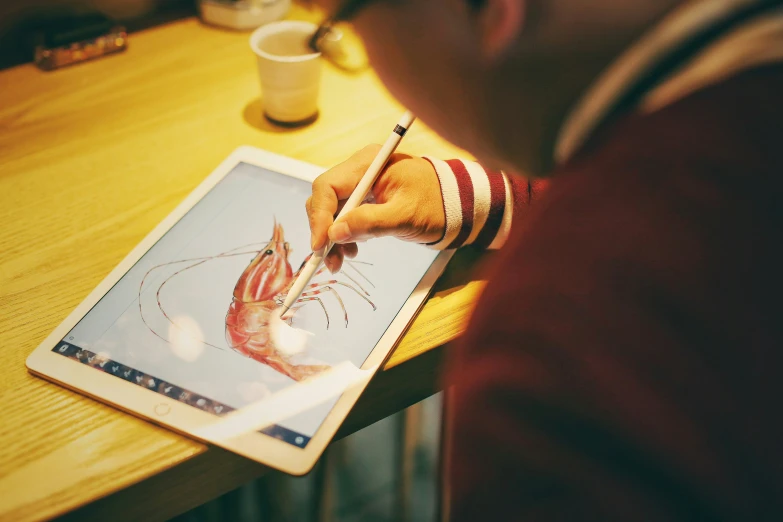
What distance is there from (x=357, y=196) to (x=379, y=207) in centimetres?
3

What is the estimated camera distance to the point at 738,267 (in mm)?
266

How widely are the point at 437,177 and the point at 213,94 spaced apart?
1.12 ft

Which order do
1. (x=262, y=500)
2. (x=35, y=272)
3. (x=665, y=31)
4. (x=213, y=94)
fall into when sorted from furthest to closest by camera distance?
1. (x=262, y=500)
2. (x=213, y=94)
3. (x=35, y=272)
4. (x=665, y=31)

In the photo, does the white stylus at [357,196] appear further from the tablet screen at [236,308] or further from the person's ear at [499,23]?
the person's ear at [499,23]

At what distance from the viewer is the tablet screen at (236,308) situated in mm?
461

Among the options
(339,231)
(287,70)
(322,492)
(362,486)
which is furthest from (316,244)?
(362,486)

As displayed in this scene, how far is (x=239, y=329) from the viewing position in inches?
19.5

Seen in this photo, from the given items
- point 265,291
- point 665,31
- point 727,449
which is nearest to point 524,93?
point 665,31

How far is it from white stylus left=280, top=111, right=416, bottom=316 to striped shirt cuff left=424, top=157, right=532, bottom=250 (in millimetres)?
51

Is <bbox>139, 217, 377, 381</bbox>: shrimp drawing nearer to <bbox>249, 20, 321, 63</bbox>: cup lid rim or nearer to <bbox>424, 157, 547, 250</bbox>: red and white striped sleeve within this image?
<bbox>424, 157, 547, 250</bbox>: red and white striped sleeve

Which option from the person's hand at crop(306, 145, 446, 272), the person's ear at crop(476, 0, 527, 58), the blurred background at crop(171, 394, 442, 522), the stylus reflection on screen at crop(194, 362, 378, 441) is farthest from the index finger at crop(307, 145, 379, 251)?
the blurred background at crop(171, 394, 442, 522)

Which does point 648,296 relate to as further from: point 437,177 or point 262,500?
point 262,500

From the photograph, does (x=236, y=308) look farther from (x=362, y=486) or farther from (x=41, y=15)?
(x=362, y=486)

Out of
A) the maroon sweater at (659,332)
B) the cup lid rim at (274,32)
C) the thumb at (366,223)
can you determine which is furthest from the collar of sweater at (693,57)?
the cup lid rim at (274,32)
